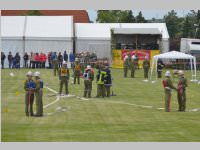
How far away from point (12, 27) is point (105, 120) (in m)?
41.9

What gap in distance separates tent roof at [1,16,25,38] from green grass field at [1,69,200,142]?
25.3m

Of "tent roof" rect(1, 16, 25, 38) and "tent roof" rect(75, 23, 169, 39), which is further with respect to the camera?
"tent roof" rect(75, 23, 169, 39)

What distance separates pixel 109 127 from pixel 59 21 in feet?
146

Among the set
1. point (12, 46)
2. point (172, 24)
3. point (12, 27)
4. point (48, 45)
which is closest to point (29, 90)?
point (48, 45)

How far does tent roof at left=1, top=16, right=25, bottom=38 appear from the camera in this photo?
64.6 metres

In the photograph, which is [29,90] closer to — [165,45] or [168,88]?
[168,88]

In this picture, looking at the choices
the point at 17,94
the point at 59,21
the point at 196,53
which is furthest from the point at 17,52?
the point at 17,94

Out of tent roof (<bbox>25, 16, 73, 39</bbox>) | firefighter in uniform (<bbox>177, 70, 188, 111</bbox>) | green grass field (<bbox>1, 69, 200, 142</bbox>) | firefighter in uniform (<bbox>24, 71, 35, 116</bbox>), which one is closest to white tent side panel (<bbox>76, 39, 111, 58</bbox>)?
tent roof (<bbox>25, 16, 73, 39</bbox>)

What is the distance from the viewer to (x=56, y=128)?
2331cm

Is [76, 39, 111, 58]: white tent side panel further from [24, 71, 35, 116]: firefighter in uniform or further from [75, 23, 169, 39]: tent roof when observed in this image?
[24, 71, 35, 116]: firefighter in uniform

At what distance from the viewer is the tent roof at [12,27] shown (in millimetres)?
64625

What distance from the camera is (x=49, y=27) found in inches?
2613

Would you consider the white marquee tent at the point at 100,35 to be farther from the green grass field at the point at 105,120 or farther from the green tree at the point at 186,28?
the green tree at the point at 186,28

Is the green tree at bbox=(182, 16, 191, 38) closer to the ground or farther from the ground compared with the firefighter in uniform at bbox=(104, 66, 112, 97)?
farther from the ground
